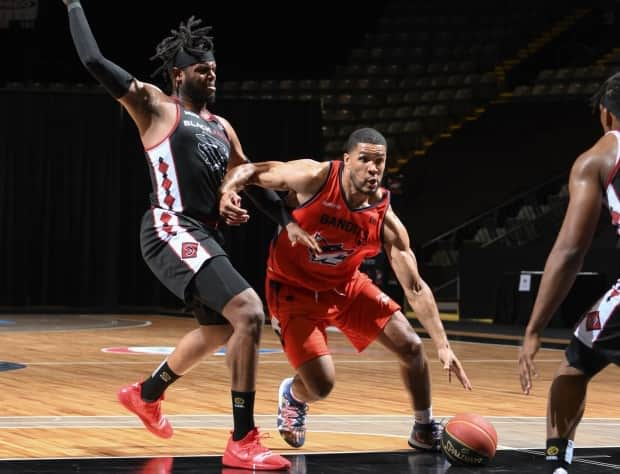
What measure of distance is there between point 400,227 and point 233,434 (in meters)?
1.24

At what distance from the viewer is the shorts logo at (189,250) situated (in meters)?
5.12

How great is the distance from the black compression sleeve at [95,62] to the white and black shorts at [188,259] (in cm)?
56

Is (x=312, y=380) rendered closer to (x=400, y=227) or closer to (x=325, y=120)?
(x=400, y=227)

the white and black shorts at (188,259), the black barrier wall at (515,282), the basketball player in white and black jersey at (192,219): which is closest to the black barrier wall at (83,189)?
the black barrier wall at (515,282)

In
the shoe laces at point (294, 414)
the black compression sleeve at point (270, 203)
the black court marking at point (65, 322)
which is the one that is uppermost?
the black compression sleeve at point (270, 203)

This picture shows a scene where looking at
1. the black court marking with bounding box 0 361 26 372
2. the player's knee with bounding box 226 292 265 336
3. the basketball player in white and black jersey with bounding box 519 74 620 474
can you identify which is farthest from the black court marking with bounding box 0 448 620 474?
the black court marking with bounding box 0 361 26 372

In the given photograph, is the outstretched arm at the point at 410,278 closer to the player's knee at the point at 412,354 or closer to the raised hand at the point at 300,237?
the player's knee at the point at 412,354

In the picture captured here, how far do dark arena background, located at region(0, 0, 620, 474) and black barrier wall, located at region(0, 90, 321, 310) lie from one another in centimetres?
3

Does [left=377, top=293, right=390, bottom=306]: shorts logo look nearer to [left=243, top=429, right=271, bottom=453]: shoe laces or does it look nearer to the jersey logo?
the jersey logo

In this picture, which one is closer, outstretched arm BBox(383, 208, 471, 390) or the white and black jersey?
the white and black jersey

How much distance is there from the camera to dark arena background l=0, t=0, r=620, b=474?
247 inches

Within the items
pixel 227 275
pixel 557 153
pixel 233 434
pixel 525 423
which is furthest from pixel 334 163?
pixel 557 153

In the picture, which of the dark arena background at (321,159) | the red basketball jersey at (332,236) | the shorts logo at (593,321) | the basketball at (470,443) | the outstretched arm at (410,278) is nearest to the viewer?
the shorts logo at (593,321)

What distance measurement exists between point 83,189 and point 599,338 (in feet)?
46.6
